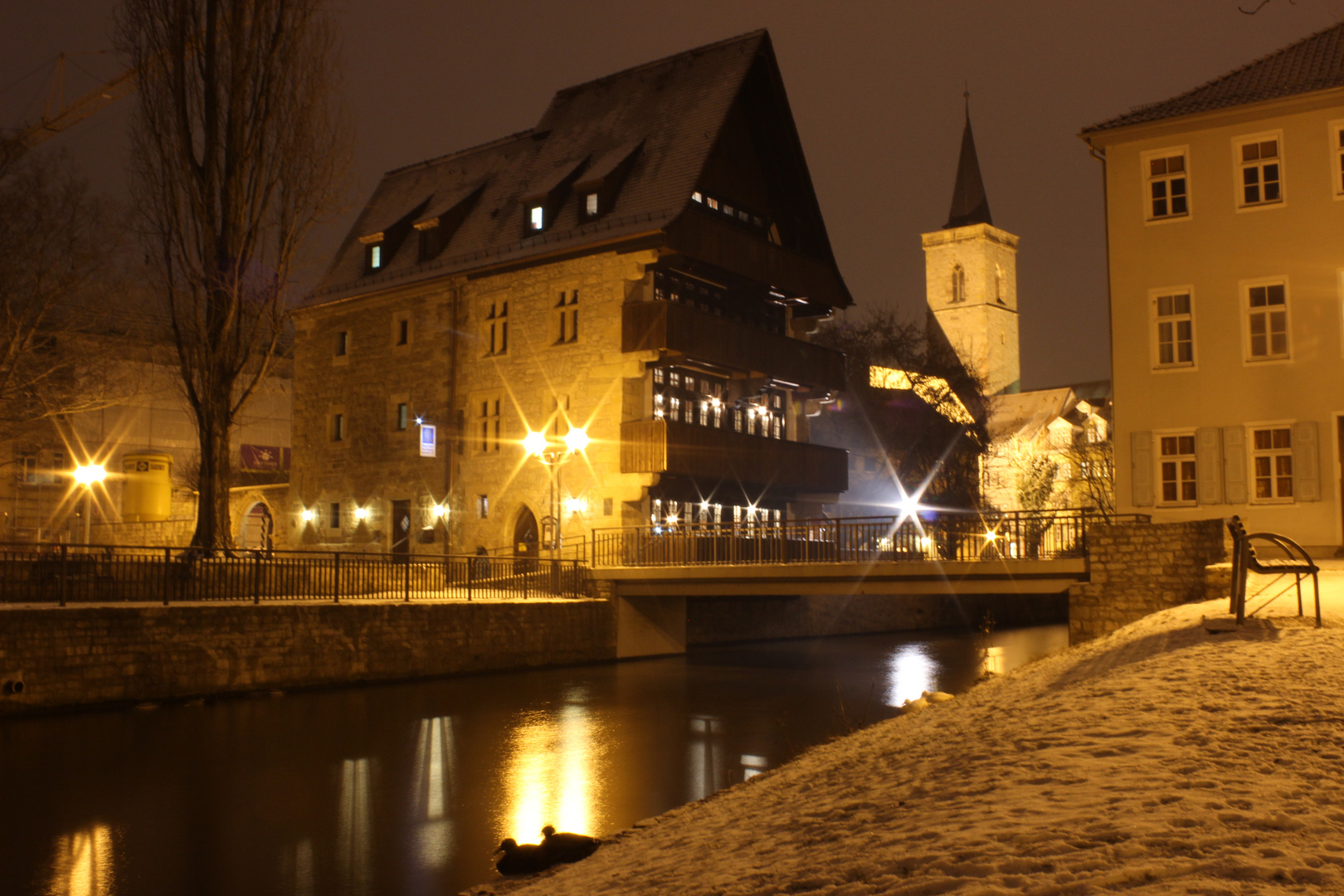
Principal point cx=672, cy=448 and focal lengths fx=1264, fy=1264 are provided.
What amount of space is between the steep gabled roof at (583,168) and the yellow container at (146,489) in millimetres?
8251

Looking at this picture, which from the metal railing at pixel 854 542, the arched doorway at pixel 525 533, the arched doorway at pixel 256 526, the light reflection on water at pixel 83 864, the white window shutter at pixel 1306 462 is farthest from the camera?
the arched doorway at pixel 256 526

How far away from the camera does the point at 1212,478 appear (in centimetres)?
2255

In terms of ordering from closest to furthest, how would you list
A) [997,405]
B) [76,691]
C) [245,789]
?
[245,789], [76,691], [997,405]

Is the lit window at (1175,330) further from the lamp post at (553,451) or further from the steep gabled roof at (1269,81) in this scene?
the lamp post at (553,451)

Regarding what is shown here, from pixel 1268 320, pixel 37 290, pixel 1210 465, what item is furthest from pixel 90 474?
pixel 1268 320

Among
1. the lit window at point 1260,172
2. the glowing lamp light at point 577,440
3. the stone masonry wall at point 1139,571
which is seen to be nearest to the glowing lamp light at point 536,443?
the glowing lamp light at point 577,440

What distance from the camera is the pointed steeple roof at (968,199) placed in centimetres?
10181

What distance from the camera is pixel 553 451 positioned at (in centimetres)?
3081

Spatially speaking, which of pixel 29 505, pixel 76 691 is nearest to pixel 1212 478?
pixel 76 691

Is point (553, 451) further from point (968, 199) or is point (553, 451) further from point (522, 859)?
point (968, 199)

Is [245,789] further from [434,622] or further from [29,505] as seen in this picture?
[29,505]

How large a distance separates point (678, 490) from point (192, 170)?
14.1m

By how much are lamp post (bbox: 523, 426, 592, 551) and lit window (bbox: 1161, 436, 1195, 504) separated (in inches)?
552

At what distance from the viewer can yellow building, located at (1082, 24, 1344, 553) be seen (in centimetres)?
2208
